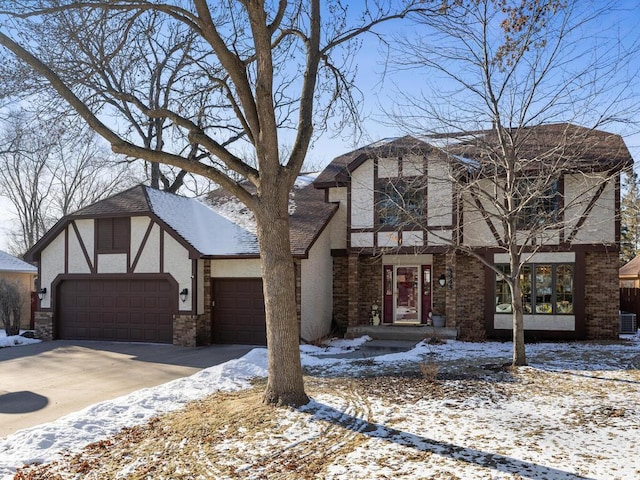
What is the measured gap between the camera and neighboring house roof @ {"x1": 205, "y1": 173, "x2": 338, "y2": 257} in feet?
49.2

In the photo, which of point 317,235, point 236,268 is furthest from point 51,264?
point 317,235

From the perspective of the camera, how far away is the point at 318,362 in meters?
11.9

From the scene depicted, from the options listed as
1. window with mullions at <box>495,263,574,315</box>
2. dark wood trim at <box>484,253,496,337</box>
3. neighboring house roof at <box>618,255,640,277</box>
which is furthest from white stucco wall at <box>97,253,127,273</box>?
neighboring house roof at <box>618,255,640,277</box>

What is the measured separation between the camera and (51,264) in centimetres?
1673

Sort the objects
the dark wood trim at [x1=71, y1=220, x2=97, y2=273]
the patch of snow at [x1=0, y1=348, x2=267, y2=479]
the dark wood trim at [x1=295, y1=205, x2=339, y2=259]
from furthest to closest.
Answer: the dark wood trim at [x1=71, y1=220, x2=97, y2=273], the dark wood trim at [x1=295, y1=205, x2=339, y2=259], the patch of snow at [x1=0, y1=348, x2=267, y2=479]

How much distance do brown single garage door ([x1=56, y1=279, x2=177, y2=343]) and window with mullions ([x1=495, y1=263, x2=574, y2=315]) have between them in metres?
9.89

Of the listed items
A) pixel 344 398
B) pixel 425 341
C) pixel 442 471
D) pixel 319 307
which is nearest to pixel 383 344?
pixel 425 341

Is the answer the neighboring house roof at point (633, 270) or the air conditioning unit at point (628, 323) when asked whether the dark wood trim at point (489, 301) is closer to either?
the air conditioning unit at point (628, 323)

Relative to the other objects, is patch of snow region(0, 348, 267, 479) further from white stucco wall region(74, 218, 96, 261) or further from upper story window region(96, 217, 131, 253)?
white stucco wall region(74, 218, 96, 261)

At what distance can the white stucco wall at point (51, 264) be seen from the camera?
16656 millimetres

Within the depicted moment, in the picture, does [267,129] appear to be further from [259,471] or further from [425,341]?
[425,341]

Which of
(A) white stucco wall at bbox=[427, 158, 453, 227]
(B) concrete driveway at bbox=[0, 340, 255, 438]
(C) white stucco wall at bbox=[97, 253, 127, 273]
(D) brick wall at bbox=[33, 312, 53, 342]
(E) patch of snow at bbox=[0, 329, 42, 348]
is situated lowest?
(B) concrete driveway at bbox=[0, 340, 255, 438]

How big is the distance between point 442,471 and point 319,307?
11116 millimetres

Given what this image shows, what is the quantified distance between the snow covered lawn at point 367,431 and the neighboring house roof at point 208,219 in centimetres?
577
